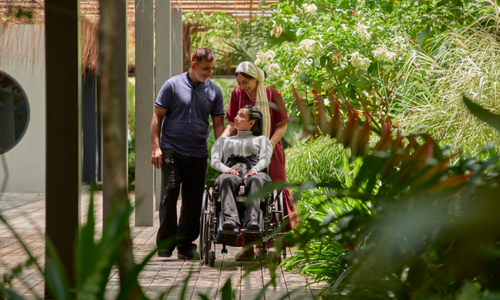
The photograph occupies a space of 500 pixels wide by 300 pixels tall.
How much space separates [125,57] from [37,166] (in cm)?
539

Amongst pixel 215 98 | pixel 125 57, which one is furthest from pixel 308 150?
pixel 125 57

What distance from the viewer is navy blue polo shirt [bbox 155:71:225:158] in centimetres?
390

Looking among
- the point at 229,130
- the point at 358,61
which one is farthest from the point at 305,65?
the point at 229,130

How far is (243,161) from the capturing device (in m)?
3.88

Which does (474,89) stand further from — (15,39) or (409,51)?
(15,39)

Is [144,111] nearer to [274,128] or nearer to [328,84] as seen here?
[274,128]

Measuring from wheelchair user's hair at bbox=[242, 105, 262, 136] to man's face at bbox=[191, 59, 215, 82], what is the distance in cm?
41

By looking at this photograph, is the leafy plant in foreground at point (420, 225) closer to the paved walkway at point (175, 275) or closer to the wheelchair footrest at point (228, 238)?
the paved walkway at point (175, 275)

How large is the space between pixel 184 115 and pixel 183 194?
0.66m

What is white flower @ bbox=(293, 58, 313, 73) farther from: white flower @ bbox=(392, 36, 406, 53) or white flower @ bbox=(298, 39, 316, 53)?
white flower @ bbox=(392, 36, 406, 53)

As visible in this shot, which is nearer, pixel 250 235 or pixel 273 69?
pixel 250 235

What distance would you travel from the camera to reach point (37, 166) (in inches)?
357

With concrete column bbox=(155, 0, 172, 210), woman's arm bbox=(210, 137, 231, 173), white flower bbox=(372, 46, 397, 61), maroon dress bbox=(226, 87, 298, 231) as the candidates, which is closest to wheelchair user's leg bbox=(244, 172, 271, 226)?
woman's arm bbox=(210, 137, 231, 173)

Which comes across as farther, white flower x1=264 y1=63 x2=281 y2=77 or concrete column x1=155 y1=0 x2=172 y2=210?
concrete column x1=155 y1=0 x2=172 y2=210
